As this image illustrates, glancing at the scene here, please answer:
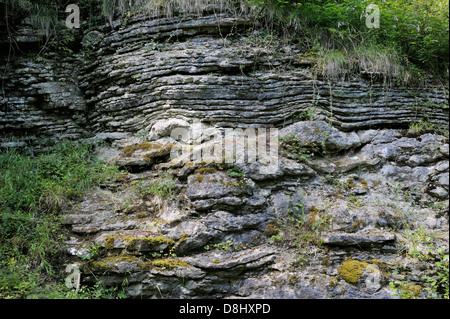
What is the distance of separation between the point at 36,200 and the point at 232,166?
3.03m

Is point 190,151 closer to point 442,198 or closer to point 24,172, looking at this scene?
point 24,172

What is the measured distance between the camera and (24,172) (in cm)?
493

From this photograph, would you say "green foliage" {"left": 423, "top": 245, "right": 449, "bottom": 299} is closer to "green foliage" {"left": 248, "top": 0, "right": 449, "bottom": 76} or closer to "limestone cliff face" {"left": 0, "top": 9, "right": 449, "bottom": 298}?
"limestone cliff face" {"left": 0, "top": 9, "right": 449, "bottom": 298}

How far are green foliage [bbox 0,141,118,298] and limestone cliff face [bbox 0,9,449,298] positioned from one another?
0.89 feet

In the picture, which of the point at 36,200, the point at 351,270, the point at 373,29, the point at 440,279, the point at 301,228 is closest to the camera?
the point at 440,279

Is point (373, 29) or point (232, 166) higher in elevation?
point (373, 29)

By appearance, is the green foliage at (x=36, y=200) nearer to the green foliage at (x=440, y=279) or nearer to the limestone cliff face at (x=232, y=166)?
the limestone cliff face at (x=232, y=166)

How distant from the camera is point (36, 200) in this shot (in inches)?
177

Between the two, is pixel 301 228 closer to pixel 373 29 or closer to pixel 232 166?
pixel 232 166

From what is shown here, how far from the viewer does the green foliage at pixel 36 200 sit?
368 cm

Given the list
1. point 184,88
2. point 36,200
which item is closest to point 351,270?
point 184,88

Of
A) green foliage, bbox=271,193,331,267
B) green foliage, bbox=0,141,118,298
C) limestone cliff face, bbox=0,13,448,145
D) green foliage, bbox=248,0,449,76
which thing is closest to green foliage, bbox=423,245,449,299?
green foliage, bbox=271,193,331,267

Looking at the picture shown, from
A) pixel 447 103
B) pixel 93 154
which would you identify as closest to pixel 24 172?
pixel 93 154

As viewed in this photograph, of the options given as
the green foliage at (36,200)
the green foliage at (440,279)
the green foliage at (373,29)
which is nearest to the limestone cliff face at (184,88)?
the green foliage at (373,29)
